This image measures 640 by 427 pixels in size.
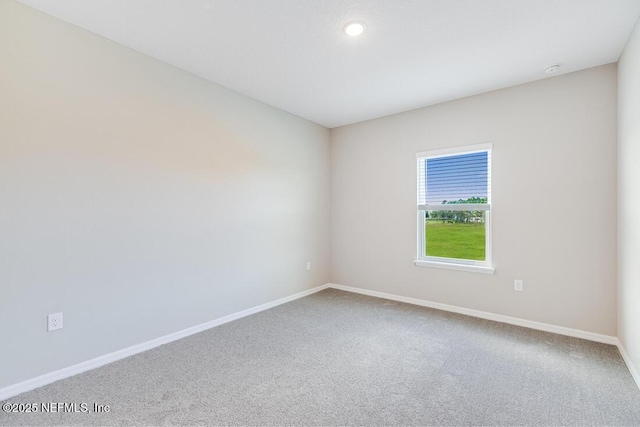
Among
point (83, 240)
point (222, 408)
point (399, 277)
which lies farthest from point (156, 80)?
point (399, 277)

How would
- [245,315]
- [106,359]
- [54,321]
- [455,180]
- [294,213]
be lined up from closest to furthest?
[54,321] < [106,359] < [245,315] < [455,180] < [294,213]

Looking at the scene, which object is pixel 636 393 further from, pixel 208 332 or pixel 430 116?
pixel 208 332

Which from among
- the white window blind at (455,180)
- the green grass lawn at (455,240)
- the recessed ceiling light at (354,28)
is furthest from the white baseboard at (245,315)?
the recessed ceiling light at (354,28)

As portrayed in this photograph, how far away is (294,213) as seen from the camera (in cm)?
415

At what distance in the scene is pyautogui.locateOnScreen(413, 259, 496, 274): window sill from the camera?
11.0ft

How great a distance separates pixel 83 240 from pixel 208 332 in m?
1.39

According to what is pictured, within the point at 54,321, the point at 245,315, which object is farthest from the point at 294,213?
the point at 54,321

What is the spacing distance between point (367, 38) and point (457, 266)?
8.74 feet

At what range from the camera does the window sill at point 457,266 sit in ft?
Answer: 11.0

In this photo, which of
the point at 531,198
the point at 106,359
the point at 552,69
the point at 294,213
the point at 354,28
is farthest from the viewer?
the point at 294,213

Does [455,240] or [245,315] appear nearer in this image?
[245,315]

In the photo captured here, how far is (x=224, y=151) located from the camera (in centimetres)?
324

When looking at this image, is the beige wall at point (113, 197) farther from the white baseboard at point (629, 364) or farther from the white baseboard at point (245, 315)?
the white baseboard at point (629, 364)

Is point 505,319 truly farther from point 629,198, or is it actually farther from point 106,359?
point 106,359
